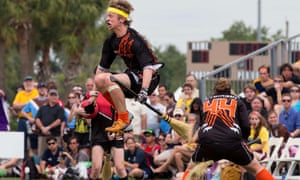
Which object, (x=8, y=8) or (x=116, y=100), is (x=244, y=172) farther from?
(x=8, y=8)

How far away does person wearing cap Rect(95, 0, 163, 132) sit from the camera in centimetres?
1420

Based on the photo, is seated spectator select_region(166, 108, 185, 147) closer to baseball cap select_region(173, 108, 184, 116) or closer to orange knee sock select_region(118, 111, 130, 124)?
baseball cap select_region(173, 108, 184, 116)

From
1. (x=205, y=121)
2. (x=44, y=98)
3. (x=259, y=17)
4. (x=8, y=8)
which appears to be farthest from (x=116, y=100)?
(x=259, y=17)

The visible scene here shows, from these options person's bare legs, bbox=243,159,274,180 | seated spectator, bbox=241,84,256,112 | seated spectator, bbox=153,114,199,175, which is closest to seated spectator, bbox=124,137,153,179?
seated spectator, bbox=153,114,199,175

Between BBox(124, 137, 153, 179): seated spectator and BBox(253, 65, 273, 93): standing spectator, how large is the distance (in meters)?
2.71

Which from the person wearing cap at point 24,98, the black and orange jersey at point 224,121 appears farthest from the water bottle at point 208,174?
the person wearing cap at point 24,98

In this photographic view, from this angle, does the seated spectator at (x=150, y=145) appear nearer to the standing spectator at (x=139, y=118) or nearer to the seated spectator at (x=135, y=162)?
the seated spectator at (x=135, y=162)

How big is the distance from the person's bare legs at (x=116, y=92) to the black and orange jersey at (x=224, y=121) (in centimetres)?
130

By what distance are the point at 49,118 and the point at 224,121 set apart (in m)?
8.22

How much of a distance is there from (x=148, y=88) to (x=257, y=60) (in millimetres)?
9471

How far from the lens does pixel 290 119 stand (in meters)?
19.5

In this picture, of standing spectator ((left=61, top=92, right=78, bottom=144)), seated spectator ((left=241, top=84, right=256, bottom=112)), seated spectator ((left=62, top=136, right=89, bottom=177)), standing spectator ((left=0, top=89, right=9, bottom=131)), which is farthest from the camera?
standing spectator ((left=61, top=92, right=78, bottom=144))

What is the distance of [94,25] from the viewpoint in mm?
42844

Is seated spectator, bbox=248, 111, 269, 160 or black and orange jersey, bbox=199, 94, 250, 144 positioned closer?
black and orange jersey, bbox=199, 94, 250, 144
